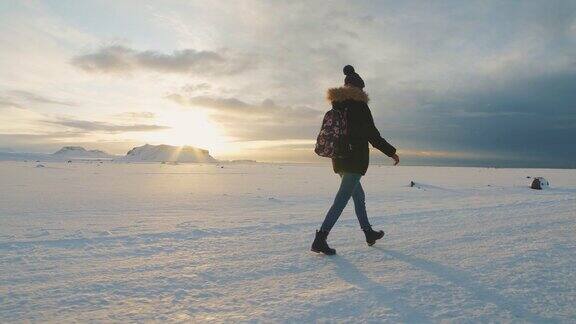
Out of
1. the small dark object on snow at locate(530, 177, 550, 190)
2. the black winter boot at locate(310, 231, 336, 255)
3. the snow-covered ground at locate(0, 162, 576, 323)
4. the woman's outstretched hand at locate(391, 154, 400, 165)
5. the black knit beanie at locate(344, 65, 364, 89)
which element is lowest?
the snow-covered ground at locate(0, 162, 576, 323)

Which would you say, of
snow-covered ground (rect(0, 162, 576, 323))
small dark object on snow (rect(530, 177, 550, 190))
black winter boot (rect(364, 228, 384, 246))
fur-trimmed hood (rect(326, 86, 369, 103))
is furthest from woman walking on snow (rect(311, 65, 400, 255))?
small dark object on snow (rect(530, 177, 550, 190))

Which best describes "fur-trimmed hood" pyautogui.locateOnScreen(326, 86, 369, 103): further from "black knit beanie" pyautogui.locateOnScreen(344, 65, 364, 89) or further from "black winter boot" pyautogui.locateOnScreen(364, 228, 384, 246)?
"black winter boot" pyautogui.locateOnScreen(364, 228, 384, 246)

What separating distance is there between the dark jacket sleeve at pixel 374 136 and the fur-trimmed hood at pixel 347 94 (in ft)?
0.43

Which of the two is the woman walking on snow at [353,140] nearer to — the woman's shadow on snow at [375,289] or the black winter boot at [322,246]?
the black winter boot at [322,246]

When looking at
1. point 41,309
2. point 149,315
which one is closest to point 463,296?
point 149,315

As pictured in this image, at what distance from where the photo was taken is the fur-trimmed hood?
4035mm

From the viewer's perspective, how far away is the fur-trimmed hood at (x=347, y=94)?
4035 millimetres

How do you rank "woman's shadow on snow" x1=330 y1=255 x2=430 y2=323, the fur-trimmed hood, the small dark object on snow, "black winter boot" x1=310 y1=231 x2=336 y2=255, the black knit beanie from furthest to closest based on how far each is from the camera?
1. the small dark object on snow
2. the black knit beanie
3. the fur-trimmed hood
4. "black winter boot" x1=310 y1=231 x2=336 y2=255
5. "woman's shadow on snow" x1=330 y1=255 x2=430 y2=323

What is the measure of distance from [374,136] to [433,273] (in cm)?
153

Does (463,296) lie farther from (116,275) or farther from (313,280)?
(116,275)

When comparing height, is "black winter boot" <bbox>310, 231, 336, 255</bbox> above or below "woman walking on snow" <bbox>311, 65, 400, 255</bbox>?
below

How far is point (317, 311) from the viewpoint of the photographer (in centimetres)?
234

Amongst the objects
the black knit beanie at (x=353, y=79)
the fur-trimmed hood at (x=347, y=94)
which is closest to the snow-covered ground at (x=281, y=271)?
the fur-trimmed hood at (x=347, y=94)

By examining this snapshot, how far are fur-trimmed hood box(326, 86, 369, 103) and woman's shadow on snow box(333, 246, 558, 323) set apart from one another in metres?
1.63
